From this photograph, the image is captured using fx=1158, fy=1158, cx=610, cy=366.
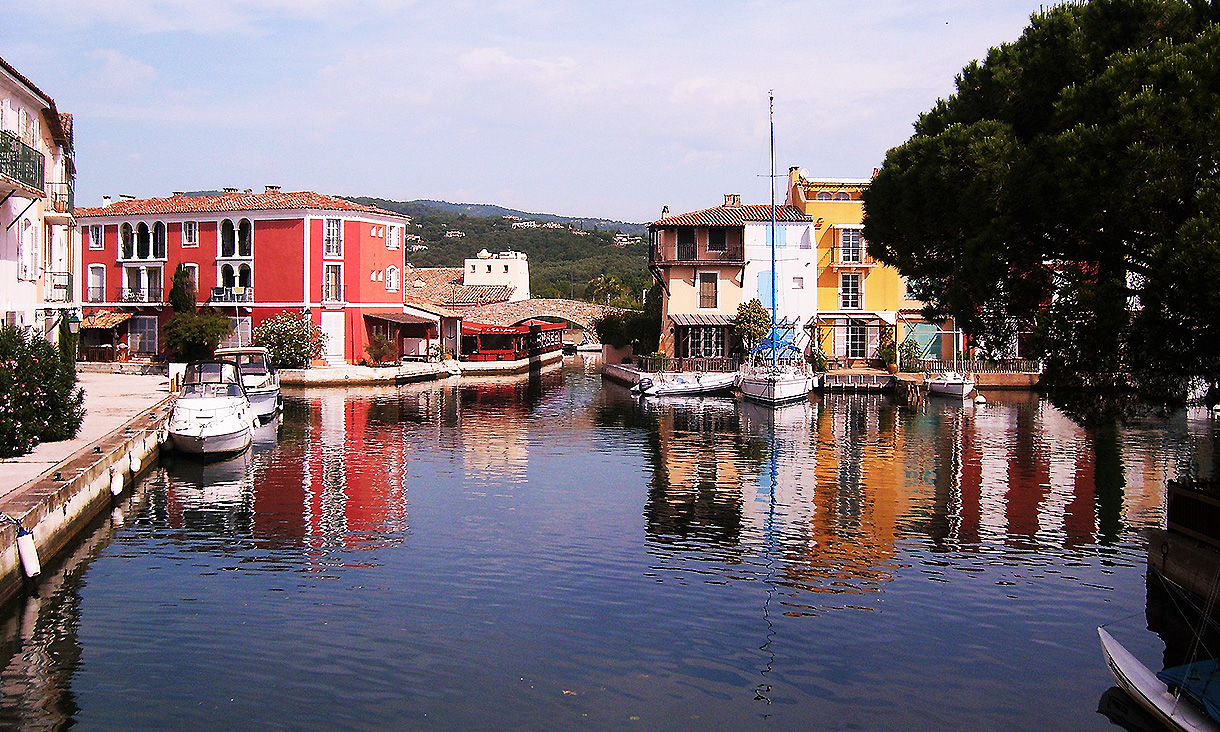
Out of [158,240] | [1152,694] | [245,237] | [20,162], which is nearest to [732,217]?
[245,237]

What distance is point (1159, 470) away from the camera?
99.1 feet

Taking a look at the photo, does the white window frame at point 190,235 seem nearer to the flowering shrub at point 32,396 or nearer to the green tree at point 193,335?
the green tree at point 193,335

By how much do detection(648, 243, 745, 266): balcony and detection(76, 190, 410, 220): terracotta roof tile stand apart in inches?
595

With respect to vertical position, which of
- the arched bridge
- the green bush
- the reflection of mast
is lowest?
the reflection of mast

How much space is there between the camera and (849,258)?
216 ft

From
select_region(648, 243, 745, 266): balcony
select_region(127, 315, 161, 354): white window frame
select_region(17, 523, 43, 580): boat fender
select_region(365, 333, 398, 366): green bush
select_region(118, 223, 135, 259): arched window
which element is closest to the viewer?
select_region(17, 523, 43, 580): boat fender

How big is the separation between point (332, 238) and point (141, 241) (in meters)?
11.7

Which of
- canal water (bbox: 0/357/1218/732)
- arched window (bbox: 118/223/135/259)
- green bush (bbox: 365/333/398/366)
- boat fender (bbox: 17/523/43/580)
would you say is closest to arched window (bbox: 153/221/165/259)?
arched window (bbox: 118/223/135/259)

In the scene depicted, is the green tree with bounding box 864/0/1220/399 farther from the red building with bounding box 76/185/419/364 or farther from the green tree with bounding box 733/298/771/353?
the red building with bounding box 76/185/419/364

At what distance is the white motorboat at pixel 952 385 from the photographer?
178 ft

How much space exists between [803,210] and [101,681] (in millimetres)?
58027

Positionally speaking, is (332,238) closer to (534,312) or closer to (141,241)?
(141,241)

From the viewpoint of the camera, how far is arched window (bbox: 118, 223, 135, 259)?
215ft

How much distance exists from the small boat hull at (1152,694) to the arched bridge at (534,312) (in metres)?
74.6
